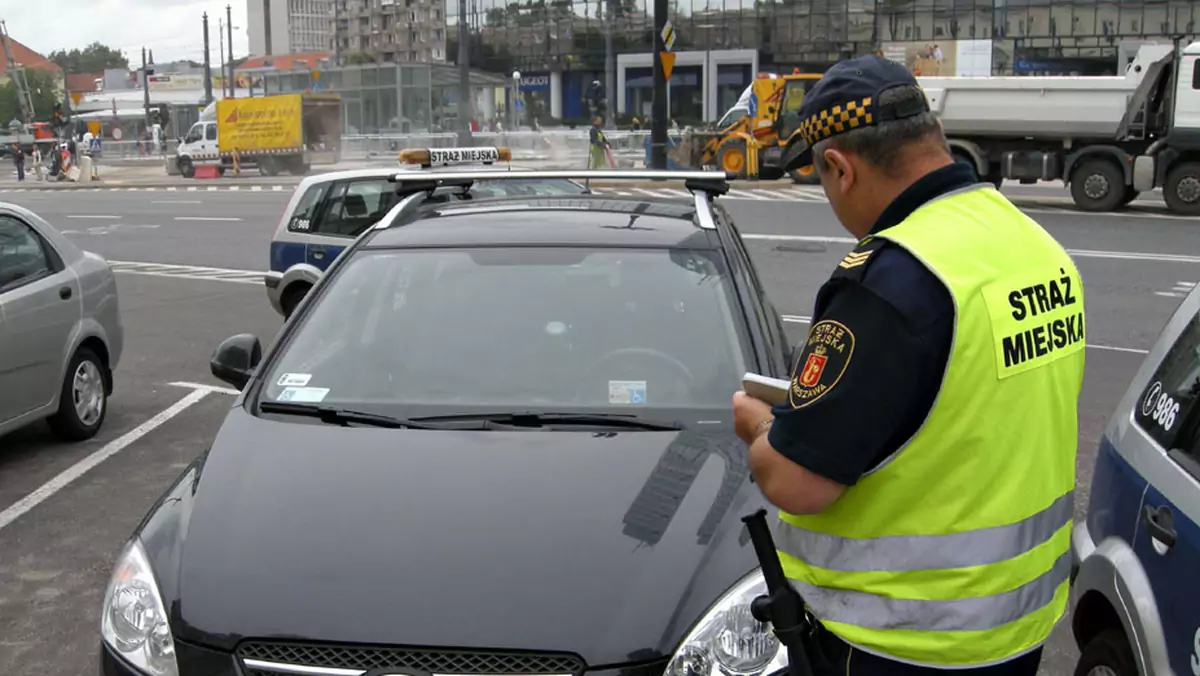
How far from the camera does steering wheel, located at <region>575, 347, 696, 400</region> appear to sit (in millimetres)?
3848

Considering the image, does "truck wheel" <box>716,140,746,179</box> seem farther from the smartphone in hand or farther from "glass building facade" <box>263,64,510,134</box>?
the smartphone in hand

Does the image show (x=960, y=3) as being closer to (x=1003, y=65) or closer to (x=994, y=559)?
(x=1003, y=65)

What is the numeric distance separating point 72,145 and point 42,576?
48526mm

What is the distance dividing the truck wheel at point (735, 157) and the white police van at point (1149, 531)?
2604 cm

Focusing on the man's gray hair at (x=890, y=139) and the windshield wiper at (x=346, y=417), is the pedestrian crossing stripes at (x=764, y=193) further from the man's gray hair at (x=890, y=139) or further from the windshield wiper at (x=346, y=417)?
the man's gray hair at (x=890, y=139)

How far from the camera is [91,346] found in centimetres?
761

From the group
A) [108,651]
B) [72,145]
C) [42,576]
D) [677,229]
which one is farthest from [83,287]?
[72,145]

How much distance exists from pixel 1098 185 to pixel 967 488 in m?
21.0

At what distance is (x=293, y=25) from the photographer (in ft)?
561

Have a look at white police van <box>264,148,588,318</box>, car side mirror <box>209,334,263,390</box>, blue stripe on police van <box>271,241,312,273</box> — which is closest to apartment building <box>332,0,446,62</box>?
white police van <box>264,148,588,318</box>

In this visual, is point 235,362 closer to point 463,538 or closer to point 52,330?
point 463,538

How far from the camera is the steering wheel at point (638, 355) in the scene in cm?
385

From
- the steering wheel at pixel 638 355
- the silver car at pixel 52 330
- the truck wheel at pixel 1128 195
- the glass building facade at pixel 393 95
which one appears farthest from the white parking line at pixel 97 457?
the glass building facade at pixel 393 95

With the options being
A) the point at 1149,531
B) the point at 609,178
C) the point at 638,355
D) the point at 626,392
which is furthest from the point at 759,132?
the point at 1149,531
